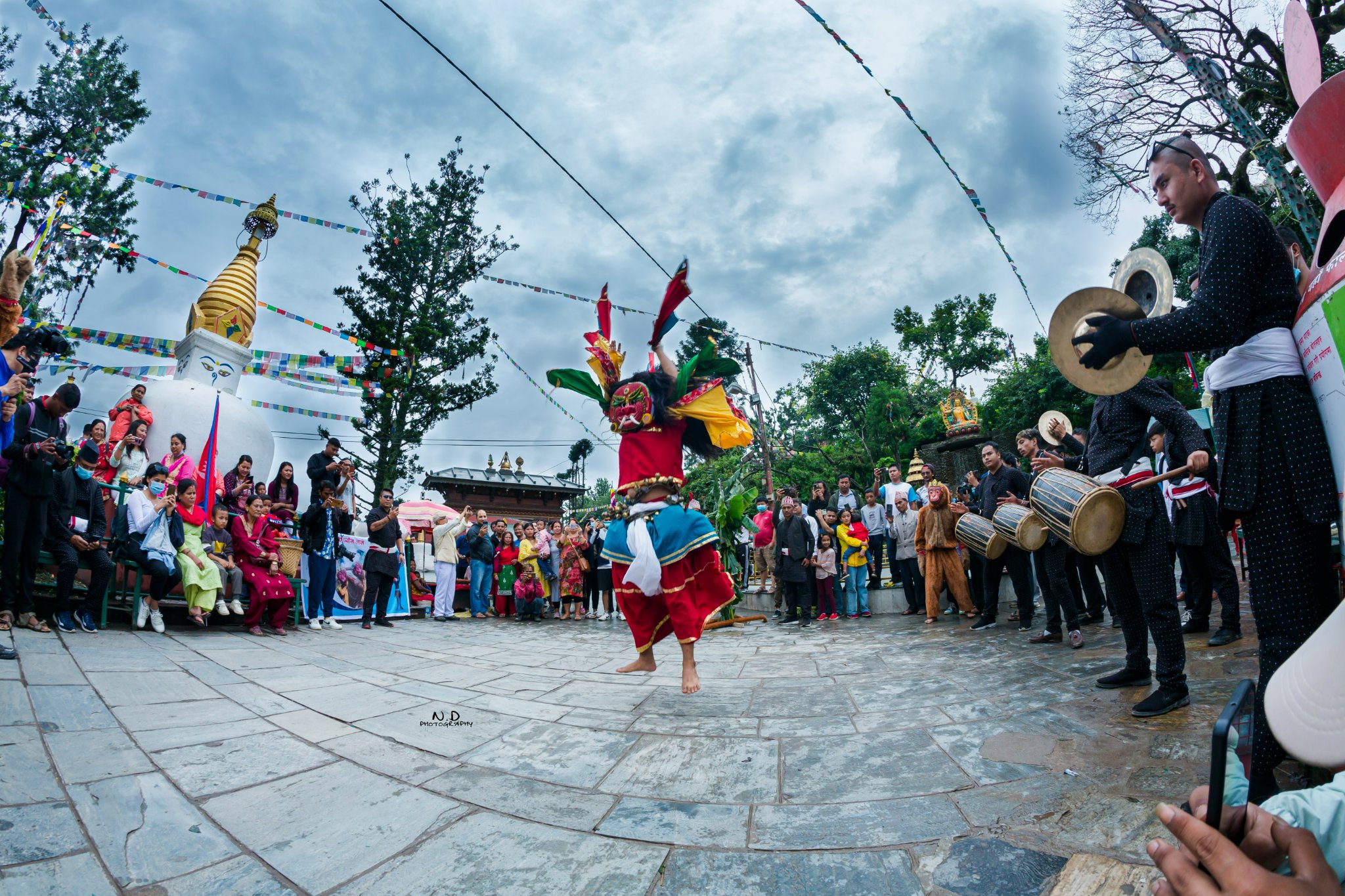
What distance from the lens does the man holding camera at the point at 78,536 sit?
5191 millimetres

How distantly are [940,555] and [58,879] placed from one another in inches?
314

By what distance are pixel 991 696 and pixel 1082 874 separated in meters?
1.95

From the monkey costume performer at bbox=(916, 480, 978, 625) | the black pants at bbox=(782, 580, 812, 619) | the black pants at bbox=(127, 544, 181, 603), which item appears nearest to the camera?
the black pants at bbox=(127, 544, 181, 603)

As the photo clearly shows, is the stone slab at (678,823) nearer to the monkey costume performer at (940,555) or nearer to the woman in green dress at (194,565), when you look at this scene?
the woman in green dress at (194,565)

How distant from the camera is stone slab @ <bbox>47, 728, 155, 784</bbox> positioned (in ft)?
7.09

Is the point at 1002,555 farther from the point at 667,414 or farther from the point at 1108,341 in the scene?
the point at 1108,341

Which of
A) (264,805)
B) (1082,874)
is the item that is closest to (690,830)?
(1082,874)

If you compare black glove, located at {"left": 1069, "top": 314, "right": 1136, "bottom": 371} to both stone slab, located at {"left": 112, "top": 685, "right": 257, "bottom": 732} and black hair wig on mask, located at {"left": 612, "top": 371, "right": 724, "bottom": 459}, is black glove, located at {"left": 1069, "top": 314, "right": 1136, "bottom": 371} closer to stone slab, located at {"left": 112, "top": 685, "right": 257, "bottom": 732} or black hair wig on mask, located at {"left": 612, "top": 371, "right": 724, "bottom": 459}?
black hair wig on mask, located at {"left": 612, "top": 371, "right": 724, "bottom": 459}

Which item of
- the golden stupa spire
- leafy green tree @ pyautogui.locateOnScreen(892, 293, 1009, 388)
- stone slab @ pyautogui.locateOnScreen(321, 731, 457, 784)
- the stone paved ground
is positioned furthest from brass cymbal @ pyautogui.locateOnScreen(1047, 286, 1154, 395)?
leafy green tree @ pyautogui.locateOnScreen(892, 293, 1009, 388)

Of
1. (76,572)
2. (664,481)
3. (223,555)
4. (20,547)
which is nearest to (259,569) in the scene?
(223,555)

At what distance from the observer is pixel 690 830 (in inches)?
76.5

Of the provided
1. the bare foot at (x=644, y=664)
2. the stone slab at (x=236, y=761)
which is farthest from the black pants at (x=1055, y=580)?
the stone slab at (x=236, y=761)

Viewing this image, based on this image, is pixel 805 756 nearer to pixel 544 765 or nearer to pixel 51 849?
pixel 544 765

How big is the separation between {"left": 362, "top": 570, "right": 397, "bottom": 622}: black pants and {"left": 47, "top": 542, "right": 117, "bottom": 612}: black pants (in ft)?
9.53
